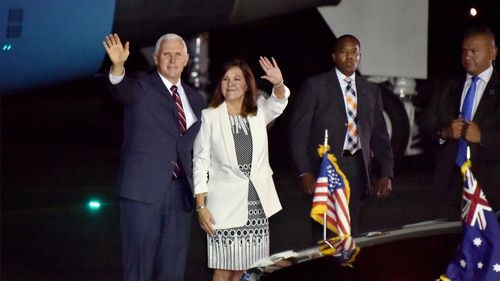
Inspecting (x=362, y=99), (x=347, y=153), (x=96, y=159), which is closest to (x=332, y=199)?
(x=347, y=153)

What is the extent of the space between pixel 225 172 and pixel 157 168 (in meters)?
0.35

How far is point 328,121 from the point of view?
22.9 feet

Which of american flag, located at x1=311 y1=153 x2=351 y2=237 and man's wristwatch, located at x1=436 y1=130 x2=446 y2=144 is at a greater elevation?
man's wristwatch, located at x1=436 y1=130 x2=446 y2=144

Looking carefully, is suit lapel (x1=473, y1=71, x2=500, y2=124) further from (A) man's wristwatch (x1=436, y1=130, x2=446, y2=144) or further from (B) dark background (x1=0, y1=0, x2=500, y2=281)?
(B) dark background (x1=0, y1=0, x2=500, y2=281)

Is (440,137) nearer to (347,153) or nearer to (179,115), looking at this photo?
(347,153)

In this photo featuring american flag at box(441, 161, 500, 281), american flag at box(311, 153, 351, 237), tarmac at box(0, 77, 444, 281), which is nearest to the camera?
american flag at box(441, 161, 500, 281)

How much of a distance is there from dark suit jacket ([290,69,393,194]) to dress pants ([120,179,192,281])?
0.95 m

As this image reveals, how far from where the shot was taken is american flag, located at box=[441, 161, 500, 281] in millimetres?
4148

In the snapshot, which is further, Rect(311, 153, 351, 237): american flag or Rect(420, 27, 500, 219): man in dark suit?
Rect(420, 27, 500, 219): man in dark suit

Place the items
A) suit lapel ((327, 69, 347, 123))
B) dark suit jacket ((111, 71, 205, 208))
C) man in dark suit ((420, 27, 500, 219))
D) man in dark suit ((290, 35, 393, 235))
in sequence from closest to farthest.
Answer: dark suit jacket ((111, 71, 205, 208)) → man in dark suit ((420, 27, 500, 219)) → man in dark suit ((290, 35, 393, 235)) → suit lapel ((327, 69, 347, 123))

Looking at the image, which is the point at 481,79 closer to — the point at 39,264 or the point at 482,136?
the point at 482,136

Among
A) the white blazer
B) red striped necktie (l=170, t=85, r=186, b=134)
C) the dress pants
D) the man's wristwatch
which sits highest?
red striped necktie (l=170, t=85, r=186, b=134)

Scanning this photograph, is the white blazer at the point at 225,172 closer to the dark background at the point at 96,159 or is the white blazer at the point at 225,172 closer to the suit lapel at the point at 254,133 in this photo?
the suit lapel at the point at 254,133

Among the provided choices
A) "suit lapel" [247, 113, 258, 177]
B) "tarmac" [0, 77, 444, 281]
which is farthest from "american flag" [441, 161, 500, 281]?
"suit lapel" [247, 113, 258, 177]
